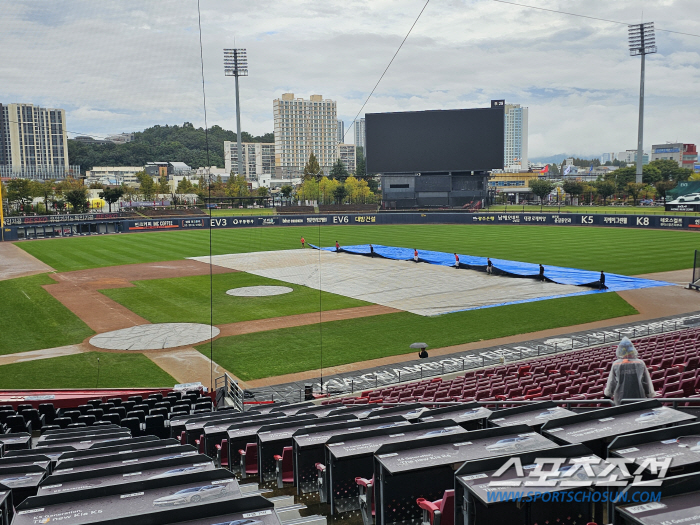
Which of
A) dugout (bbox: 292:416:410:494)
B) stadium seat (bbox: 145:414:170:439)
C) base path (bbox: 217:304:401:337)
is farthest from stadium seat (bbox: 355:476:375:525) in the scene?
base path (bbox: 217:304:401:337)

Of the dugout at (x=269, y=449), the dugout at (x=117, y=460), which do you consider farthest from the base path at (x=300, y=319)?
the dugout at (x=117, y=460)

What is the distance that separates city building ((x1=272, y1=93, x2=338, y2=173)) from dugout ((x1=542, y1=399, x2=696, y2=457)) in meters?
69.1

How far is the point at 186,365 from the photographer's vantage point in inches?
891

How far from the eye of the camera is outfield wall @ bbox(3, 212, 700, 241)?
74.0m

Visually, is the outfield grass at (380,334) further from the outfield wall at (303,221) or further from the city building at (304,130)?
the outfield wall at (303,221)

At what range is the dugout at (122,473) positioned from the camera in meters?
5.05

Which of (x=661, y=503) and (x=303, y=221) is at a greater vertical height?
(x=661, y=503)

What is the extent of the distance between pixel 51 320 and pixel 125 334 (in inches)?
227

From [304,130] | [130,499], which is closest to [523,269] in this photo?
[130,499]

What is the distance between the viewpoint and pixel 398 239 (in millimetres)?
66125

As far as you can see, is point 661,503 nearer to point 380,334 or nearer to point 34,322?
point 380,334

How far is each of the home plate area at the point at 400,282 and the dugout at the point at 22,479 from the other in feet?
82.2

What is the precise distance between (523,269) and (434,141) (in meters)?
59.7

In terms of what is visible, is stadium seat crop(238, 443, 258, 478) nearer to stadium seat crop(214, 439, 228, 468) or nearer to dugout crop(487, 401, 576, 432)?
stadium seat crop(214, 439, 228, 468)
